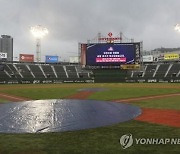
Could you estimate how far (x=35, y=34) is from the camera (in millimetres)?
83000

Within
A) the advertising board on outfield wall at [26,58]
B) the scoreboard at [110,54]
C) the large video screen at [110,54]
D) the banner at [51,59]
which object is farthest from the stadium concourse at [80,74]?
the banner at [51,59]

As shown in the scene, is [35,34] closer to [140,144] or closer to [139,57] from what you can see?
[139,57]

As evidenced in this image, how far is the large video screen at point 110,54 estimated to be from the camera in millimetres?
70000

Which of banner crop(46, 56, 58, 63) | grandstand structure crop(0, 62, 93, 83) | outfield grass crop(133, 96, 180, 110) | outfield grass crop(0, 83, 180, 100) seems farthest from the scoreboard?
outfield grass crop(133, 96, 180, 110)

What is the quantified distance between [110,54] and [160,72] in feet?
74.3

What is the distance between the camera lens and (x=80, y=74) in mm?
88562

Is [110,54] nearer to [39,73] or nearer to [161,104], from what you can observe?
[39,73]

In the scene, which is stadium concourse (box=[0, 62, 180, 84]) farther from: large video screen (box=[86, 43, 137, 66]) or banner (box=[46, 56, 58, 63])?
banner (box=[46, 56, 58, 63])

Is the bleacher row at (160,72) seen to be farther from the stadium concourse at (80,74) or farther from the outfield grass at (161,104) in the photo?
the outfield grass at (161,104)

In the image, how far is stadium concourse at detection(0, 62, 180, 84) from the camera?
7943 centimetres

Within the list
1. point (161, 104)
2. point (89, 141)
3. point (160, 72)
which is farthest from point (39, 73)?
point (89, 141)

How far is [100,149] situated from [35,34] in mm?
77169

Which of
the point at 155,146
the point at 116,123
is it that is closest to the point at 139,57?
the point at 116,123

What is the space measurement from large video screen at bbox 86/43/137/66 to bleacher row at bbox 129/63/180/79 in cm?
1428
